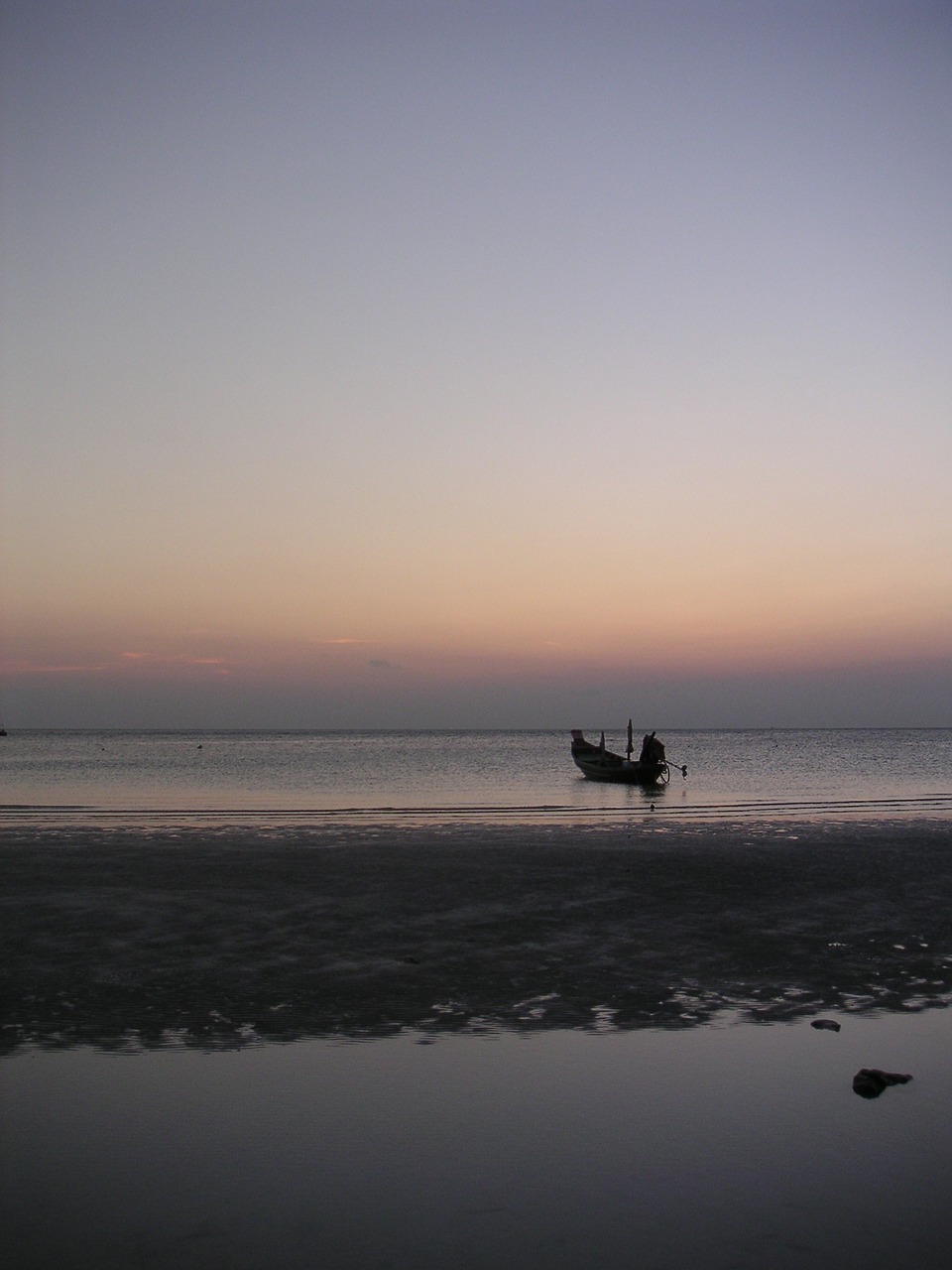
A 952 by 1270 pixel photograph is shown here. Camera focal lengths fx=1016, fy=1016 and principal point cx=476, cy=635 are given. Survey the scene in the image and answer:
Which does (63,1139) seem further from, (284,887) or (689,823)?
(689,823)

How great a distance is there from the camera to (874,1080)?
8.49 meters

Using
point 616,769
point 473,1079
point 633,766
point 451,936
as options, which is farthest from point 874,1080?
point 616,769

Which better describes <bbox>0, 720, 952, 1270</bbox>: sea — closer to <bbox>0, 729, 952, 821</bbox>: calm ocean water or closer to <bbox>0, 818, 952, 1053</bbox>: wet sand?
<bbox>0, 818, 952, 1053</bbox>: wet sand

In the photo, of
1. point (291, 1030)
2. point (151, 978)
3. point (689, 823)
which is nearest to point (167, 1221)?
point (291, 1030)

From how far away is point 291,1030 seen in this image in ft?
32.9

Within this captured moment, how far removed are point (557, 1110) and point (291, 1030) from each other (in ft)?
10.4

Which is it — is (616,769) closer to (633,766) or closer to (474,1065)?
(633,766)

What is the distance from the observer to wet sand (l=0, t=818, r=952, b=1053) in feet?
35.4

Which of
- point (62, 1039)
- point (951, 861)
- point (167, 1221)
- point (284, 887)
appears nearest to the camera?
point (167, 1221)

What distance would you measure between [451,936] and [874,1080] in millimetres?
7191

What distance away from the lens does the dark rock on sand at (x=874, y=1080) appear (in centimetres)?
840

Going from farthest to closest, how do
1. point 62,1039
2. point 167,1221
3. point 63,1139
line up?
1. point 62,1039
2. point 63,1139
3. point 167,1221

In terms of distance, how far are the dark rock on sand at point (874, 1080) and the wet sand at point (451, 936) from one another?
206cm

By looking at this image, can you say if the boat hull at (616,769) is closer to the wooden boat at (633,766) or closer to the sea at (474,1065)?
the wooden boat at (633,766)
